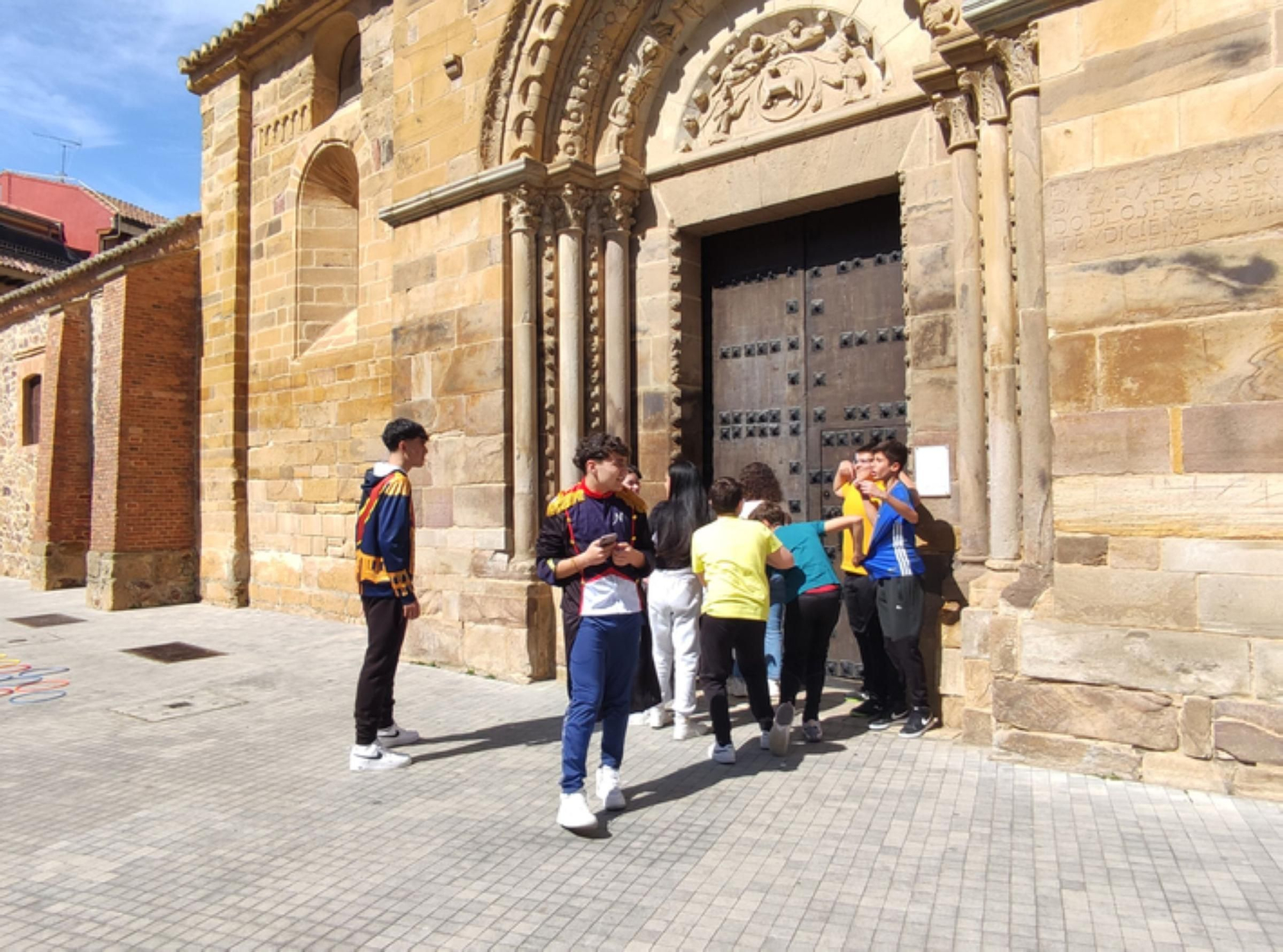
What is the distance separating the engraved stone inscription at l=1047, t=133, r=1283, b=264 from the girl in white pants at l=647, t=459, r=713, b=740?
245 cm

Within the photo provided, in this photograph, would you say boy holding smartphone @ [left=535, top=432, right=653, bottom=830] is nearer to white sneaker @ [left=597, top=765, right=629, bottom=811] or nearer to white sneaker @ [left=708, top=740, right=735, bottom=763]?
white sneaker @ [left=597, top=765, right=629, bottom=811]

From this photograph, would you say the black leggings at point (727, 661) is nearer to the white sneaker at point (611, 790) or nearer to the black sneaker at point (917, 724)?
the white sneaker at point (611, 790)

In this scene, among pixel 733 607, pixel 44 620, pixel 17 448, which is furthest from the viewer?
pixel 17 448

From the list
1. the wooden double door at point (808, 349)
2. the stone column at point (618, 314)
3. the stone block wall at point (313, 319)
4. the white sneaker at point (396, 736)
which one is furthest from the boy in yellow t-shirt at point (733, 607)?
the stone block wall at point (313, 319)

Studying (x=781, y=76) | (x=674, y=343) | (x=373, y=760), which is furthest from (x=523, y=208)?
(x=373, y=760)

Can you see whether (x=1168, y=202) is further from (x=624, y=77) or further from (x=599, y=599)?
(x=624, y=77)

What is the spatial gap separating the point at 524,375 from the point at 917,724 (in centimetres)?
408

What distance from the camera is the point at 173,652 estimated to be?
349 inches

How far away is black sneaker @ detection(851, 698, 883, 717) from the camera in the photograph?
5.72 meters

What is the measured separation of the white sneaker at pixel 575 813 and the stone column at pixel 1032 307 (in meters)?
2.70

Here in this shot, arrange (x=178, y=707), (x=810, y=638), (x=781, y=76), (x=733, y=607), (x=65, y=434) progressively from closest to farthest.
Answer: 1. (x=733, y=607)
2. (x=810, y=638)
3. (x=178, y=707)
4. (x=781, y=76)
5. (x=65, y=434)

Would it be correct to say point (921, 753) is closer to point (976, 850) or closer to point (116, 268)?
point (976, 850)

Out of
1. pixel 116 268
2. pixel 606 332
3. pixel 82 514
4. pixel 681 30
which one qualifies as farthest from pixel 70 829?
pixel 82 514

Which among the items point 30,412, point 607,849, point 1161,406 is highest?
point 30,412
